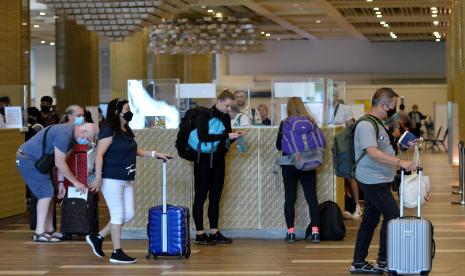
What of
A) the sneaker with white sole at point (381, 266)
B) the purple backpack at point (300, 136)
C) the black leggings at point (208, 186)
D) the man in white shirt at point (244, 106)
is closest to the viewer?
the sneaker with white sole at point (381, 266)

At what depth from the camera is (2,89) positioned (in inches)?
571

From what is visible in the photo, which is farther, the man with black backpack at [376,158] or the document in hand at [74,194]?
→ the document in hand at [74,194]

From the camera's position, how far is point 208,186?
32.4 feet

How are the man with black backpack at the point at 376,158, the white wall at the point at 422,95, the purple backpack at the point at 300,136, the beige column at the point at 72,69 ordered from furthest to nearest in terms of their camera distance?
the white wall at the point at 422,95 < the beige column at the point at 72,69 < the purple backpack at the point at 300,136 < the man with black backpack at the point at 376,158

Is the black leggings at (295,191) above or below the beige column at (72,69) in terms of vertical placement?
below

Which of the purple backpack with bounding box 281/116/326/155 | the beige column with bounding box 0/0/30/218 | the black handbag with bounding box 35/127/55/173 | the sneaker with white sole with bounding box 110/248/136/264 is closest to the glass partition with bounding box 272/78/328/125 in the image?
the purple backpack with bounding box 281/116/326/155

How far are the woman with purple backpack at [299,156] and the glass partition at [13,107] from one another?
15.5 ft

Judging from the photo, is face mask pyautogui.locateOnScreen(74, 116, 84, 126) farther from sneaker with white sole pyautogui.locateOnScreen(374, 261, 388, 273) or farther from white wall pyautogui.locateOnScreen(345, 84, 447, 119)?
white wall pyautogui.locateOnScreen(345, 84, 447, 119)

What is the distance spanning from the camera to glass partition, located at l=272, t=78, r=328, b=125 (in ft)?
35.3

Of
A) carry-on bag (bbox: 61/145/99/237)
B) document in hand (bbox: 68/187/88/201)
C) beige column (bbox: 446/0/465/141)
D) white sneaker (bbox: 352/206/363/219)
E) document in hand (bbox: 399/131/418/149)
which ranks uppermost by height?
beige column (bbox: 446/0/465/141)

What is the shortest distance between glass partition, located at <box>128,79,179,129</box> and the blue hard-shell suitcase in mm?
1795

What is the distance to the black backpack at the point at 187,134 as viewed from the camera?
9.82 metres

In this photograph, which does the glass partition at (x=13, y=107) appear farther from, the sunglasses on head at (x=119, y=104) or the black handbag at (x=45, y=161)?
Result: the sunglasses on head at (x=119, y=104)

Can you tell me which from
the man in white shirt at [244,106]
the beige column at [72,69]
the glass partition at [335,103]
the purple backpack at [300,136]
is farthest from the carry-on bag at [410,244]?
the beige column at [72,69]
